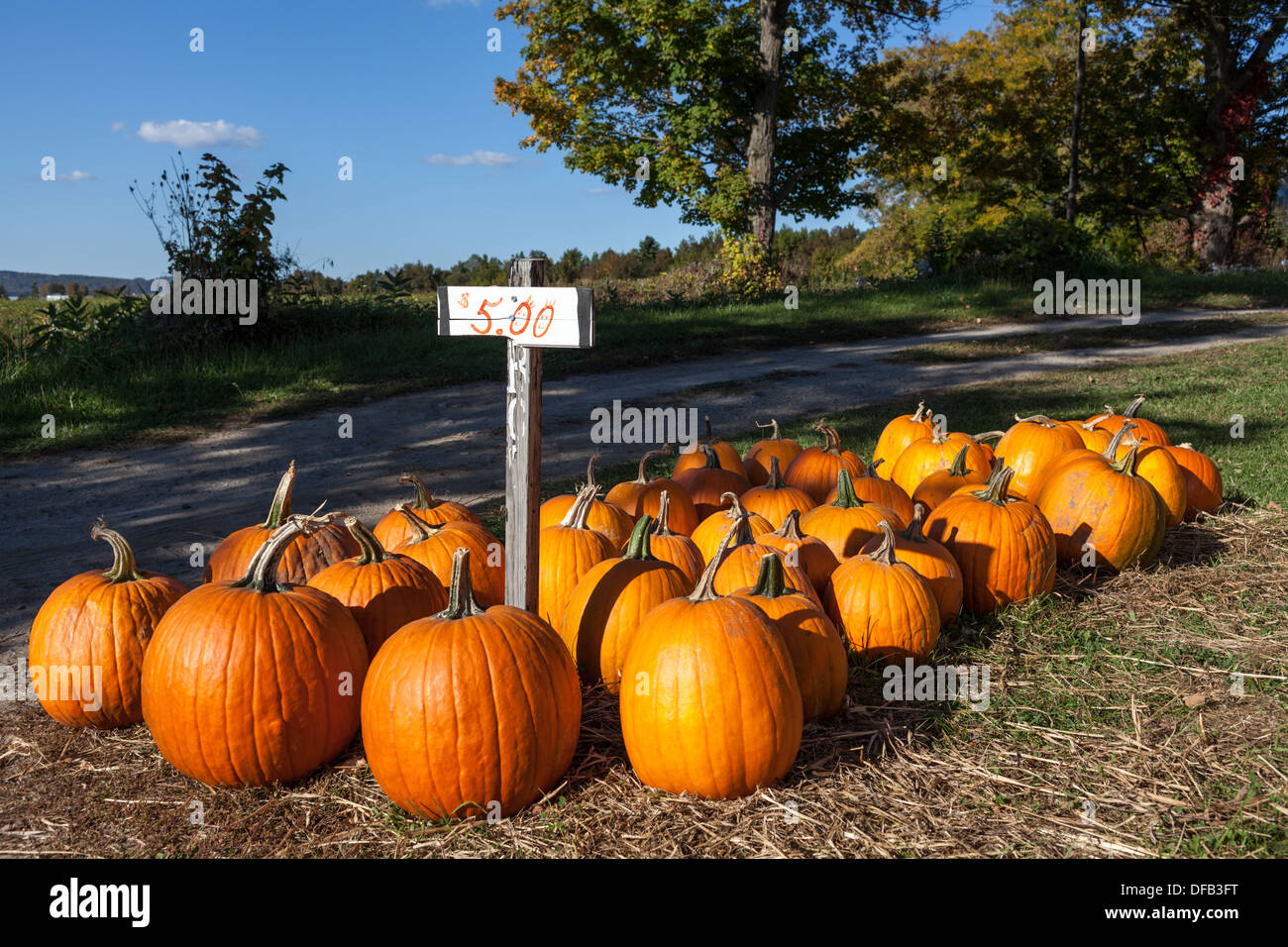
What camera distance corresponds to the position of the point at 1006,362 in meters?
11.7

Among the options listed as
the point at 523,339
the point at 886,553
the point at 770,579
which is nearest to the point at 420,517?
the point at 523,339

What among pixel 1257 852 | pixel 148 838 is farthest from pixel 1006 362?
pixel 148 838

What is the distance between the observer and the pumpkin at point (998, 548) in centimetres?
402

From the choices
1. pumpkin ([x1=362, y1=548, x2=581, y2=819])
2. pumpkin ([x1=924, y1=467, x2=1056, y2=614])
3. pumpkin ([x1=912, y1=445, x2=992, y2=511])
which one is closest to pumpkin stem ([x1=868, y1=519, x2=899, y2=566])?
pumpkin ([x1=924, y1=467, x2=1056, y2=614])

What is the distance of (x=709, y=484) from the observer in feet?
15.7

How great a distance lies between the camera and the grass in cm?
888

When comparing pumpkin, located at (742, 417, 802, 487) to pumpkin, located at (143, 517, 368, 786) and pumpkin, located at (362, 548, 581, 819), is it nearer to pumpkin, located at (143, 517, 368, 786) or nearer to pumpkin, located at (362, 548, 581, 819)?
pumpkin, located at (362, 548, 581, 819)

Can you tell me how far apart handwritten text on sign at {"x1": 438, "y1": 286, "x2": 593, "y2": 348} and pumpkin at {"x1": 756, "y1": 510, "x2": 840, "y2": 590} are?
1.20 meters

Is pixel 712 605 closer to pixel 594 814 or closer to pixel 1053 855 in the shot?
pixel 594 814

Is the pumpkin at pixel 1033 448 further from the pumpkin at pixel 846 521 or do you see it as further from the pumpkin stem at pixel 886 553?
the pumpkin stem at pixel 886 553

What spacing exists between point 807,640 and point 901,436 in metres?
3.01

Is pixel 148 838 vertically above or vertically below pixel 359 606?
below

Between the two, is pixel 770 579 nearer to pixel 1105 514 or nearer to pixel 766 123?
pixel 1105 514
